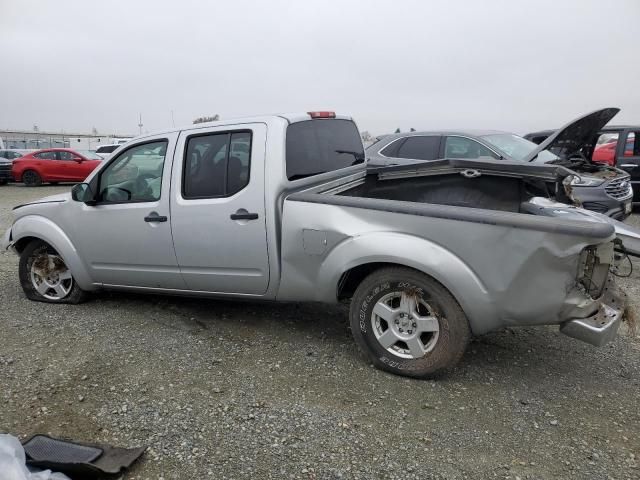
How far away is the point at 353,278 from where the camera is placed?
3398 mm

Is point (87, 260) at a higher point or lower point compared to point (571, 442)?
higher

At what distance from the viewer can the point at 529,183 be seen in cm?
374

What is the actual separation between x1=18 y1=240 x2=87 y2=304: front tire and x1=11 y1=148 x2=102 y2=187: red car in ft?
44.9

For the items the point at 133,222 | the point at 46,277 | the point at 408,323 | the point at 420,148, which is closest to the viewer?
the point at 408,323

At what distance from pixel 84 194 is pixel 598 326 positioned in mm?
4052

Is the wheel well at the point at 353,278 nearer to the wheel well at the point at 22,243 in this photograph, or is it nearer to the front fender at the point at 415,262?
the front fender at the point at 415,262

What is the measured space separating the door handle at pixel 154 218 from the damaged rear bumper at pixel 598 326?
295cm

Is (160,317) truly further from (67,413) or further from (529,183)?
(529,183)

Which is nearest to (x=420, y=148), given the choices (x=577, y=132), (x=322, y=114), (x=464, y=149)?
(x=464, y=149)

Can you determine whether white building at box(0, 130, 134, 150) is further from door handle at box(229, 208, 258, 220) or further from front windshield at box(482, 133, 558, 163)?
door handle at box(229, 208, 258, 220)

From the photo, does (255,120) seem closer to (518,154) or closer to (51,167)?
(518,154)

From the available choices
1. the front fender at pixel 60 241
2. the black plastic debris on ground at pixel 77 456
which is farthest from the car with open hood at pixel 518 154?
the black plastic debris on ground at pixel 77 456

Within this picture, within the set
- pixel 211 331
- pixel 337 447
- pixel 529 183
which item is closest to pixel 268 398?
pixel 337 447

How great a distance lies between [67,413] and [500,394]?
264 cm
